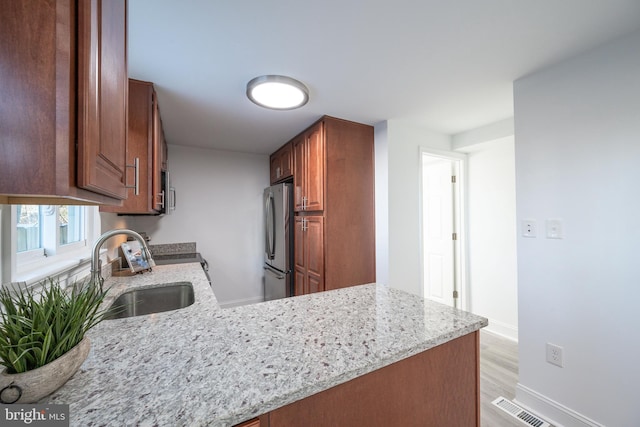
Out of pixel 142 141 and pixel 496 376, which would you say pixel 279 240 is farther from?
pixel 496 376

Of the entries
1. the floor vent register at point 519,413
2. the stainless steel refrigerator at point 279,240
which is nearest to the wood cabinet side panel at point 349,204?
the stainless steel refrigerator at point 279,240

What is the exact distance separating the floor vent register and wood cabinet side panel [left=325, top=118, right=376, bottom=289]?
1.26 m

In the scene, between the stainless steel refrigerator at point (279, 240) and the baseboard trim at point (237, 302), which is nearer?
the stainless steel refrigerator at point (279, 240)

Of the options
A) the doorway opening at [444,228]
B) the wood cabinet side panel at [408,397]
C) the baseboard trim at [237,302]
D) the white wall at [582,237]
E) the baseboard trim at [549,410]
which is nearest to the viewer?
the wood cabinet side panel at [408,397]

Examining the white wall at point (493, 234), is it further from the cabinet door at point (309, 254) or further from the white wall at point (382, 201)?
the cabinet door at point (309, 254)

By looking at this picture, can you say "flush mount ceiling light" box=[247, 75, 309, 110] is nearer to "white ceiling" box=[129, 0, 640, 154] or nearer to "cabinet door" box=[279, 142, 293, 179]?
"white ceiling" box=[129, 0, 640, 154]

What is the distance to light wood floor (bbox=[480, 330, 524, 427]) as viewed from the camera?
165 cm

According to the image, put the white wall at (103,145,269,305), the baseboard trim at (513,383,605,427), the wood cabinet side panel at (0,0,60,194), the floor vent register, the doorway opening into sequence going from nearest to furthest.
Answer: the wood cabinet side panel at (0,0,60,194)
the baseboard trim at (513,383,605,427)
the floor vent register
the doorway opening
the white wall at (103,145,269,305)

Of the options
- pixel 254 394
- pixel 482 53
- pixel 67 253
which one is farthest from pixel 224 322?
pixel 482 53

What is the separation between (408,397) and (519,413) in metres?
1.56

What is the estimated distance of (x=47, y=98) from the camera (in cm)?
44

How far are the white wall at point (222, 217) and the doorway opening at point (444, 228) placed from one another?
2367 millimetres

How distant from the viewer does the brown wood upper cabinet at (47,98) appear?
43 cm

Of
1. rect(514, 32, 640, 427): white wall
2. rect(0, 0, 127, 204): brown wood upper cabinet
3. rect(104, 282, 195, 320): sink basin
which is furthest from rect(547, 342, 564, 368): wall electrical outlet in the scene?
rect(0, 0, 127, 204): brown wood upper cabinet
